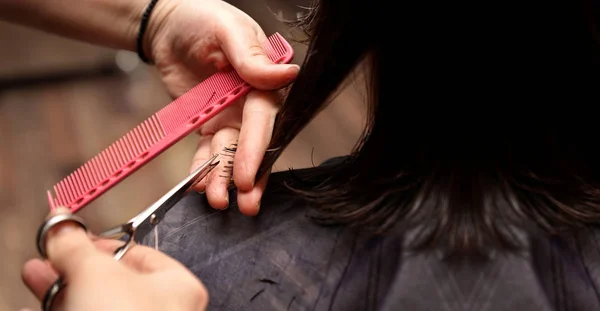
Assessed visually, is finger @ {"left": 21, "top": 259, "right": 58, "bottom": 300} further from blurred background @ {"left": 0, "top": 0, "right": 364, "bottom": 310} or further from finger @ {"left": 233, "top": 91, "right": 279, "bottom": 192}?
blurred background @ {"left": 0, "top": 0, "right": 364, "bottom": 310}

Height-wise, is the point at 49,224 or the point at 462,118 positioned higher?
the point at 462,118

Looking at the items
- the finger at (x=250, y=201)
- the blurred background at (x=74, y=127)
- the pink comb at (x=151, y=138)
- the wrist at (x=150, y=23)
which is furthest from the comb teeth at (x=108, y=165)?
the blurred background at (x=74, y=127)

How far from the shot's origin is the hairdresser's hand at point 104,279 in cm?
43

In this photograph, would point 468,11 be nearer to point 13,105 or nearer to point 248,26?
point 248,26

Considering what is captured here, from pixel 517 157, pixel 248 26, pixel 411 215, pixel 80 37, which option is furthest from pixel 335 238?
pixel 80 37

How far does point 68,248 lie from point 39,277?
2.0 inches

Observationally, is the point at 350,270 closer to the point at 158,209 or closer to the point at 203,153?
the point at 158,209

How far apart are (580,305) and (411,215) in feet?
0.49

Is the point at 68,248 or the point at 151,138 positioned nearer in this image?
the point at 68,248

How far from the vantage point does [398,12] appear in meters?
0.50

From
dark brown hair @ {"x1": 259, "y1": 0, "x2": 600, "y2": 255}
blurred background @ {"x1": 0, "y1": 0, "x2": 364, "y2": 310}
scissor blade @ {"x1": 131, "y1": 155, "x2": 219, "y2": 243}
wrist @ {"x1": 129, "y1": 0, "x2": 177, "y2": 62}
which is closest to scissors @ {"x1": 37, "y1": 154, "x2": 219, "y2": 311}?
scissor blade @ {"x1": 131, "y1": 155, "x2": 219, "y2": 243}

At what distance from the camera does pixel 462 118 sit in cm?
53

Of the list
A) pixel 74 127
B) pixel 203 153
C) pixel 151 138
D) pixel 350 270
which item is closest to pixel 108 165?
pixel 151 138

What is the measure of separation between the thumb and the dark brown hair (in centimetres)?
22
